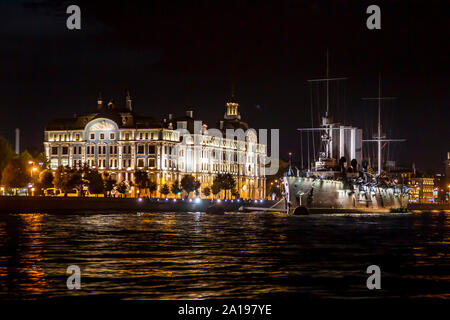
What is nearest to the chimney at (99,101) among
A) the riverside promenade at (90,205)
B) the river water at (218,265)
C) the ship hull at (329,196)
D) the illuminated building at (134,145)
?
the illuminated building at (134,145)

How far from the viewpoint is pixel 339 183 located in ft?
308

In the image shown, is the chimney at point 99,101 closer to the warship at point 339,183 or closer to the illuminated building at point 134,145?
the illuminated building at point 134,145

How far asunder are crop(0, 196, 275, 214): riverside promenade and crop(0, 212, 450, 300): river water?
4521 centimetres

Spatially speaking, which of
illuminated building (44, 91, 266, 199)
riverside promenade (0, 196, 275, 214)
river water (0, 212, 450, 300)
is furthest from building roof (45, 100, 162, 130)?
river water (0, 212, 450, 300)

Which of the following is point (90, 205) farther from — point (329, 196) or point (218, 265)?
point (218, 265)

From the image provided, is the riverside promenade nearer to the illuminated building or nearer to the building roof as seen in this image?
the illuminated building

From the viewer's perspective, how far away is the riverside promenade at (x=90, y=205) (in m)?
89.5

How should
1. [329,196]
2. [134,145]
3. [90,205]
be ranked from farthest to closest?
[134,145] → [90,205] → [329,196]

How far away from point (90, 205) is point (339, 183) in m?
30.6

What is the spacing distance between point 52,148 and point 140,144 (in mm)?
19143

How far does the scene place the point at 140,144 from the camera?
5896 inches

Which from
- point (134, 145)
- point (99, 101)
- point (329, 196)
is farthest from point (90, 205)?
A: point (99, 101)
